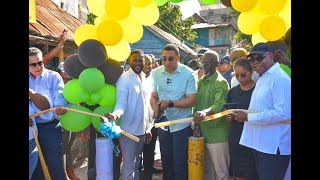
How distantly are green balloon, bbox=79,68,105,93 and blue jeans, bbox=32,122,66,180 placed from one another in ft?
1.76

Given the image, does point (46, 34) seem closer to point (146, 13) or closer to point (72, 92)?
point (146, 13)

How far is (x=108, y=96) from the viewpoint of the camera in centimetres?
387

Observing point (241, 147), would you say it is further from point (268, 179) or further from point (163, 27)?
point (163, 27)

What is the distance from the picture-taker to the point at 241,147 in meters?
3.72

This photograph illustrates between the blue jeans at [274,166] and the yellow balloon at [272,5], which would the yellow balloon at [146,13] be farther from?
the blue jeans at [274,166]

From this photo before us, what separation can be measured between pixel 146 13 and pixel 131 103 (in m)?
1.16

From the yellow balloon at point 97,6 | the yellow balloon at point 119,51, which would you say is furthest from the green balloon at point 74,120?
the yellow balloon at point 97,6

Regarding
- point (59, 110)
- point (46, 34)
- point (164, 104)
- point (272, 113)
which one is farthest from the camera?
point (46, 34)

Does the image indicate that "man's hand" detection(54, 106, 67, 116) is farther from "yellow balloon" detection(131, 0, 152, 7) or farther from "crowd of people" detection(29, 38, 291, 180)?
"yellow balloon" detection(131, 0, 152, 7)

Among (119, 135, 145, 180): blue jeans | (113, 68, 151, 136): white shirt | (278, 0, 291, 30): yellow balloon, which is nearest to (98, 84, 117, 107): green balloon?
(113, 68, 151, 136): white shirt

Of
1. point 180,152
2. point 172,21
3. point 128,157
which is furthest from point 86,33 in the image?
point 172,21

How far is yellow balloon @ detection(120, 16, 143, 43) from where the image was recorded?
4077mm

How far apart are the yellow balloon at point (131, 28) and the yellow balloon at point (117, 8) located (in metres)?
0.16
